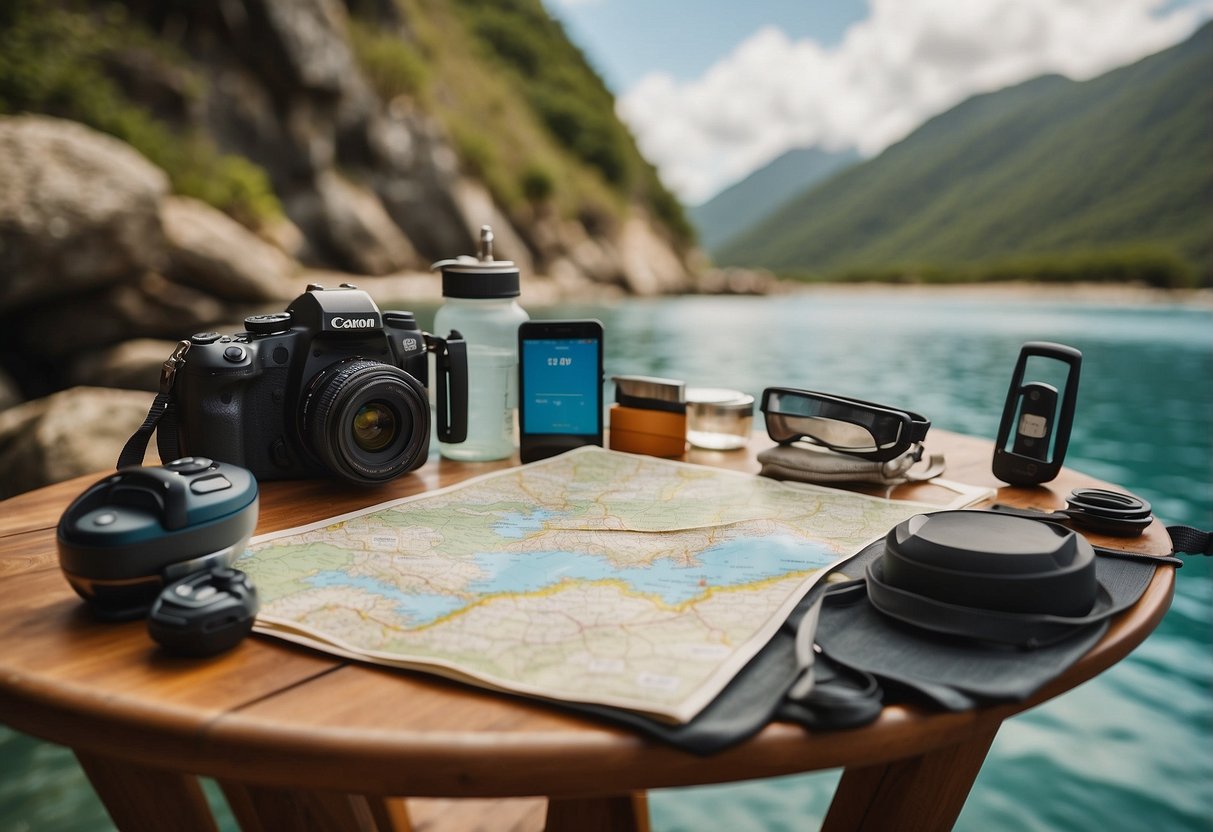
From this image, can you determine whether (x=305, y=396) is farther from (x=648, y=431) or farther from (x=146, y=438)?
(x=648, y=431)

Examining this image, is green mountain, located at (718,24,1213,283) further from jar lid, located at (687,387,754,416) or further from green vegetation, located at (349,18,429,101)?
jar lid, located at (687,387,754,416)

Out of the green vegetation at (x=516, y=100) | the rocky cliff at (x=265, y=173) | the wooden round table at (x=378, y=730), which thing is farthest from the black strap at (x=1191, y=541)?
the green vegetation at (x=516, y=100)

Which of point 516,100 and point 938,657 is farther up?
point 516,100

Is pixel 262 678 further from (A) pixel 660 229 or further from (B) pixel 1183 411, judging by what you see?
(A) pixel 660 229

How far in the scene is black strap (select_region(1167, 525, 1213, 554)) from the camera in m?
0.81

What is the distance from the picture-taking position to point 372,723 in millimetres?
458

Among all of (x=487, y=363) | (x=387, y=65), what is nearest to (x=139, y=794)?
(x=487, y=363)

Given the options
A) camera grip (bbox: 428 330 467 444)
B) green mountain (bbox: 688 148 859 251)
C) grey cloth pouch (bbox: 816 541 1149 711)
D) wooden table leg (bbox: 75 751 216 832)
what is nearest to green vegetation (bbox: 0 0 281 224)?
camera grip (bbox: 428 330 467 444)

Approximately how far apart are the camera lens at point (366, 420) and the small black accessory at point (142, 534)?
290 mm

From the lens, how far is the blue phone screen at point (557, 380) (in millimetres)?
1145

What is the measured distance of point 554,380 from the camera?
1152mm

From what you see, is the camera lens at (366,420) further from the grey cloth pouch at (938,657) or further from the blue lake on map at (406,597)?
the grey cloth pouch at (938,657)

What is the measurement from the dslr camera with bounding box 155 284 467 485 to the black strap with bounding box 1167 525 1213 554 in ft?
2.86

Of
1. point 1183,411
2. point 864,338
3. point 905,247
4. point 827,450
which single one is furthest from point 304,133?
point 905,247
